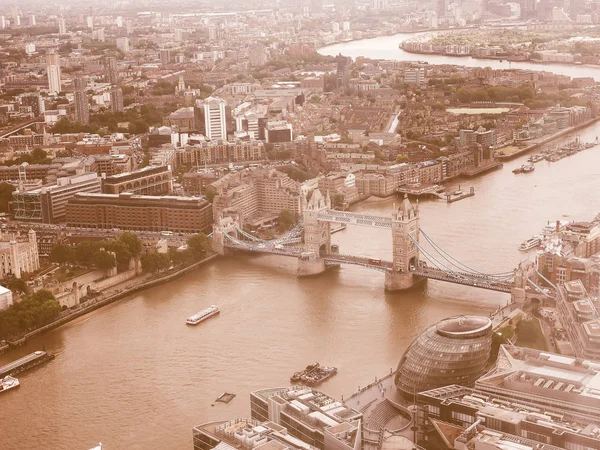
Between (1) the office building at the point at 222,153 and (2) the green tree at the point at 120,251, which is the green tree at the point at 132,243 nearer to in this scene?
(2) the green tree at the point at 120,251

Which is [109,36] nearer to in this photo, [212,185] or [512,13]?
[512,13]

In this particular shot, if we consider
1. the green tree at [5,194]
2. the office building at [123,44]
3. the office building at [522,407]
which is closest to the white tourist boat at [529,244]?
the office building at [522,407]

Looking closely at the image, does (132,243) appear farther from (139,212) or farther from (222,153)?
(222,153)

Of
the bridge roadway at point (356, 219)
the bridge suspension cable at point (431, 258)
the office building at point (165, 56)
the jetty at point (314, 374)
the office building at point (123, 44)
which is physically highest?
the office building at point (123, 44)

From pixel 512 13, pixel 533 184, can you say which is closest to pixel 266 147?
pixel 533 184

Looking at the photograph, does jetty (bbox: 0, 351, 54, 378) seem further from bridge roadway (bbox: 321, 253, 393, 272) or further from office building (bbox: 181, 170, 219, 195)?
office building (bbox: 181, 170, 219, 195)

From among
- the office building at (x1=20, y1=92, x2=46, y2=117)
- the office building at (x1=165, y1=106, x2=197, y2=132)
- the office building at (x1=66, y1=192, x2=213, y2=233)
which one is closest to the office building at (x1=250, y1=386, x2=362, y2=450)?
the office building at (x1=66, y1=192, x2=213, y2=233)
